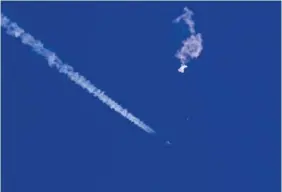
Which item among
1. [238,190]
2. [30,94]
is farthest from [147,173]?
[30,94]

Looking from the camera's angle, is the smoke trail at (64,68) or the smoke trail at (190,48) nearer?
the smoke trail at (64,68)

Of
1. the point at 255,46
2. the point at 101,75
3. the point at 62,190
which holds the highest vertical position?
the point at 255,46

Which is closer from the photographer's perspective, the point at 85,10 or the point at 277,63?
the point at 85,10

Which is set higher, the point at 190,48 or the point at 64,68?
the point at 190,48

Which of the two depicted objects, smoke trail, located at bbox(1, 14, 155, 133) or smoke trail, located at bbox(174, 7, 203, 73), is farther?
smoke trail, located at bbox(174, 7, 203, 73)

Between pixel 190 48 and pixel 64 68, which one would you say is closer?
pixel 64 68

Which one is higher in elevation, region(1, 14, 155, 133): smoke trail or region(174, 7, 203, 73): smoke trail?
region(174, 7, 203, 73): smoke trail

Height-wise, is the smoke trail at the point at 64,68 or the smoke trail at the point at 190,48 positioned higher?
the smoke trail at the point at 190,48

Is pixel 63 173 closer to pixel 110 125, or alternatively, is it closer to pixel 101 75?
pixel 110 125
